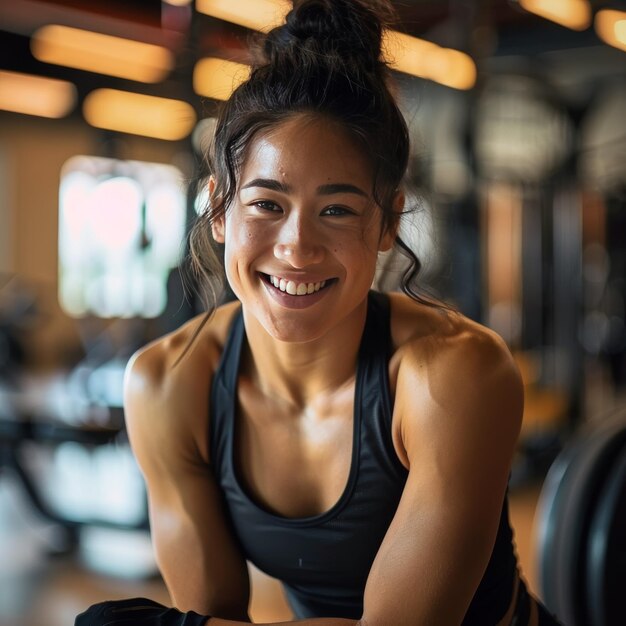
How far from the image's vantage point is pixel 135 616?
3.57 feet

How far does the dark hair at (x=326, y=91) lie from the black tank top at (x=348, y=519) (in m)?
0.17

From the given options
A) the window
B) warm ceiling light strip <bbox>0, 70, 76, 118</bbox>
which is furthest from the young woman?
the window

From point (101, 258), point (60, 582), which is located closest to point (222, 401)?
point (60, 582)

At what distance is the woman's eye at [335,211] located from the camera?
1091mm

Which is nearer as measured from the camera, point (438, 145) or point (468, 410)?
point (468, 410)

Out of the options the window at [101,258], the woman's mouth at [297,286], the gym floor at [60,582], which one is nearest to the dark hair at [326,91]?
the woman's mouth at [297,286]

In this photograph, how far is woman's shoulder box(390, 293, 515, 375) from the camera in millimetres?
1108

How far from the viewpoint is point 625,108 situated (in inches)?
357

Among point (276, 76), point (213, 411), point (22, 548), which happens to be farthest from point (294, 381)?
point (22, 548)

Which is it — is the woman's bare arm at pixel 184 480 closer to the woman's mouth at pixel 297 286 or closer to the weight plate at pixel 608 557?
the woman's mouth at pixel 297 286

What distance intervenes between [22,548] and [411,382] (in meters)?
3.47

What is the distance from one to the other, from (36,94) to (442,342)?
24.7ft

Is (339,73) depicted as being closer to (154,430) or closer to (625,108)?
(154,430)

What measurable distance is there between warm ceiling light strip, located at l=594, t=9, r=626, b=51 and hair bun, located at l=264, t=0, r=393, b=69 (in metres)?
3.49
